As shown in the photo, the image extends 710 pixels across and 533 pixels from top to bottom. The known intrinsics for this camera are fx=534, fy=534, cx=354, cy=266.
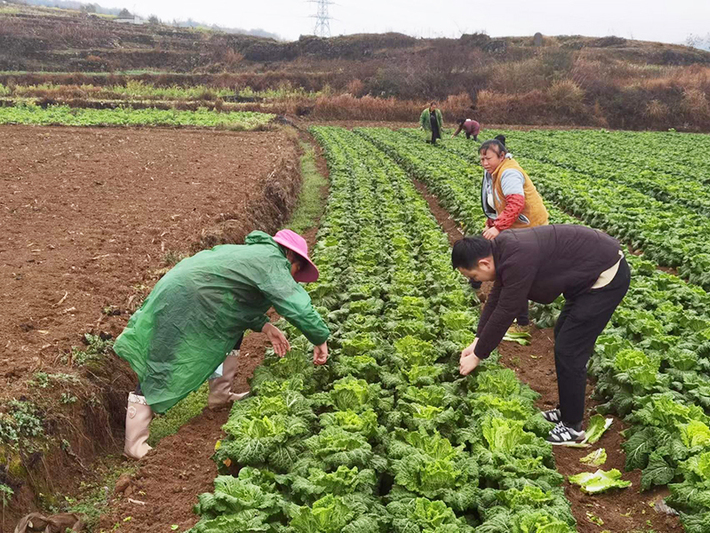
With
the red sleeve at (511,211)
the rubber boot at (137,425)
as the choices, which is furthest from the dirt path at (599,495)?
the rubber boot at (137,425)

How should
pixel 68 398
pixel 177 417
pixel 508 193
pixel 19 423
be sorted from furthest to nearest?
1. pixel 508 193
2. pixel 177 417
3. pixel 68 398
4. pixel 19 423

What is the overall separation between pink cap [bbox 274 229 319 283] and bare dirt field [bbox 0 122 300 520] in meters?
2.11

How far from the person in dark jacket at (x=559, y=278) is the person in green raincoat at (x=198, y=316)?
4.46ft

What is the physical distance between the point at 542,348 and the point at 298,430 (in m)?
3.91

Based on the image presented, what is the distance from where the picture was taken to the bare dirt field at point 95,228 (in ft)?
16.0

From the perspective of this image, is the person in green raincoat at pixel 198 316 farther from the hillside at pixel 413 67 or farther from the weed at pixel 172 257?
the hillside at pixel 413 67

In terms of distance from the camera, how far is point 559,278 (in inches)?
166

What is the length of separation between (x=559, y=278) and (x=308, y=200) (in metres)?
10.7

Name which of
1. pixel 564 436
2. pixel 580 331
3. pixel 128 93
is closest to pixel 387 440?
pixel 564 436

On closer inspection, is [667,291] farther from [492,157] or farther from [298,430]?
[298,430]

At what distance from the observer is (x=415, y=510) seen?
329 centimetres

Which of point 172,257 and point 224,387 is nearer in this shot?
point 224,387

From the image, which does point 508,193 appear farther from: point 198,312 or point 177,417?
point 177,417

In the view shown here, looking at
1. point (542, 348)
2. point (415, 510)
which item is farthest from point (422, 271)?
point (415, 510)
